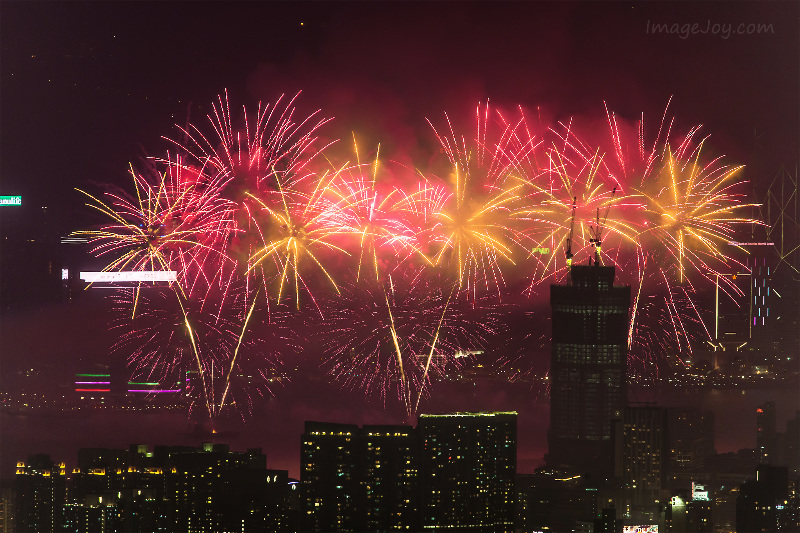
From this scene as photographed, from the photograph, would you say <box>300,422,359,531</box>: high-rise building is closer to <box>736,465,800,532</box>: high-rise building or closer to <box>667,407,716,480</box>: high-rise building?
<box>736,465,800,532</box>: high-rise building

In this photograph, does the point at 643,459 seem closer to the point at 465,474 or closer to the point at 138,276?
the point at 465,474

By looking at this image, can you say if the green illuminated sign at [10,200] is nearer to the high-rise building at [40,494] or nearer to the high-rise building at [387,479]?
the high-rise building at [40,494]

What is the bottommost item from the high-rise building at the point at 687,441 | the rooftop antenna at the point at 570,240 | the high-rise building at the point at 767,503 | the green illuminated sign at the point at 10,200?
the high-rise building at the point at 767,503

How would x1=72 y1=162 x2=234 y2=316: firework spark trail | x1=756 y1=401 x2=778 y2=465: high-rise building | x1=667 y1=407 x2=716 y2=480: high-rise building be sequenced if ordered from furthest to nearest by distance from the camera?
1. x1=667 y1=407 x2=716 y2=480: high-rise building
2. x1=756 y1=401 x2=778 y2=465: high-rise building
3. x1=72 y1=162 x2=234 y2=316: firework spark trail

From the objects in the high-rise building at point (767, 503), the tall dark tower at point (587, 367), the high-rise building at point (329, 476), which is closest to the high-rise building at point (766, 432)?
the high-rise building at point (767, 503)

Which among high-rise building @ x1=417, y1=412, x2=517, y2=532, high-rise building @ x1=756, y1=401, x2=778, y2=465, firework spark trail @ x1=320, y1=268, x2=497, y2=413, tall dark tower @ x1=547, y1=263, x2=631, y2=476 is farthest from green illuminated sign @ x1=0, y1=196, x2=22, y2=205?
high-rise building @ x1=756, y1=401, x2=778, y2=465
